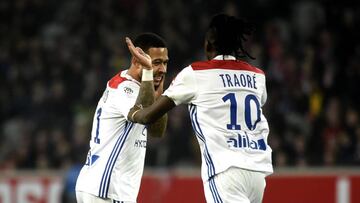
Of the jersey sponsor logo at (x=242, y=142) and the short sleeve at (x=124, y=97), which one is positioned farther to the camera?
the short sleeve at (x=124, y=97)

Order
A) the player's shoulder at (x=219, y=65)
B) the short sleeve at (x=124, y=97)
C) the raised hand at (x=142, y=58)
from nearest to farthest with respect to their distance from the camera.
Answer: the player's shoulder at (x=219, y=65) < the raised hand at (x=142, y=58) < the short sleeve at (x=124, y=97)

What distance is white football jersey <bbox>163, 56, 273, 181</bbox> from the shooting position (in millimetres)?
6348

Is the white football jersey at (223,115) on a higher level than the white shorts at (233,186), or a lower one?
higher

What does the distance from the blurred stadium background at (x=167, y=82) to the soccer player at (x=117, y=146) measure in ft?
16.7

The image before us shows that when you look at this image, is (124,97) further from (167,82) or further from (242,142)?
(167,82)

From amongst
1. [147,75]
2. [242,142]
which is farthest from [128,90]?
[242,142]

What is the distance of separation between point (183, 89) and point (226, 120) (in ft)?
1.17

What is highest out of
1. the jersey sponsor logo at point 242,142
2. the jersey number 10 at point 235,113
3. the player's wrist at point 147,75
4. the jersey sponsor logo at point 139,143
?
the player's wrist at point 147,75

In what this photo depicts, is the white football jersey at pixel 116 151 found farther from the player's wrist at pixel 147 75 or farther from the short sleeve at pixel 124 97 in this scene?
the player's wrist at pixel 147 75

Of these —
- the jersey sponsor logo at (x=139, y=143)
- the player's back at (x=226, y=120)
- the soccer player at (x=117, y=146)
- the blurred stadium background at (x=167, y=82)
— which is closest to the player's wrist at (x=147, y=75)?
the soccer player at (x=117, y=146)

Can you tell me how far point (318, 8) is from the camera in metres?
15.5

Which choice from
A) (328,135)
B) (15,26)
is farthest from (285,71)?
(15,26)

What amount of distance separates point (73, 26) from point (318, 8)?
17.3 ft

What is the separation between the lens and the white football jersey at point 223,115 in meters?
6.35
